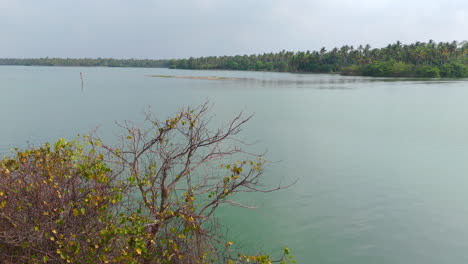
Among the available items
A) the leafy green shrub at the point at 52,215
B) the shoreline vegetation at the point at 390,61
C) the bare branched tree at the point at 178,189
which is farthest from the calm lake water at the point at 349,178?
the shoreline vegetation at the point at 390,61

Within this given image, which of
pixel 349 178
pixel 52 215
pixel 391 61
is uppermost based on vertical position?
pixel 391 61

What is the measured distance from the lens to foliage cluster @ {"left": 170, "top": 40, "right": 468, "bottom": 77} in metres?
98.1

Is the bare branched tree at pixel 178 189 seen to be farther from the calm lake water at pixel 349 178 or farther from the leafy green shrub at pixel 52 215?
the calm lake water at pixel 349 178

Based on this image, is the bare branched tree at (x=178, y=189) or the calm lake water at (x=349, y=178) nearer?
the bare branched tree at (x=178, y=189)

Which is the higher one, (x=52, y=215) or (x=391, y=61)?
(x=391, y=61)

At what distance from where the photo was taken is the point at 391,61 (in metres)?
106

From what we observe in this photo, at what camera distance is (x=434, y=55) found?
4026 inches

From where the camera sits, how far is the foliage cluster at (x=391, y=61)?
98.1 meters

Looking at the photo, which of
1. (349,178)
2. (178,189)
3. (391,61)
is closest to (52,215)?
(178,189)

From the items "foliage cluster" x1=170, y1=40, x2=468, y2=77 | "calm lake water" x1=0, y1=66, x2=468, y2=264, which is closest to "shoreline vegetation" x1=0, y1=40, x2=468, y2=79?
"foliage cluster" x1=170, y1=40, x2=468, y2=77

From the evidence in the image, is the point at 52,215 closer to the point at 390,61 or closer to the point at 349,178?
the point at 349,178

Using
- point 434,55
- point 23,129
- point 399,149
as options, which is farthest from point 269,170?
point 434,55

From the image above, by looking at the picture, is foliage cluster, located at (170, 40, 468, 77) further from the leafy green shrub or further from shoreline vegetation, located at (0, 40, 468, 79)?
the leafy green shrub

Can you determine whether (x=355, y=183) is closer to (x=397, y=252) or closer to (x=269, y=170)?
(x=269, y=170)
